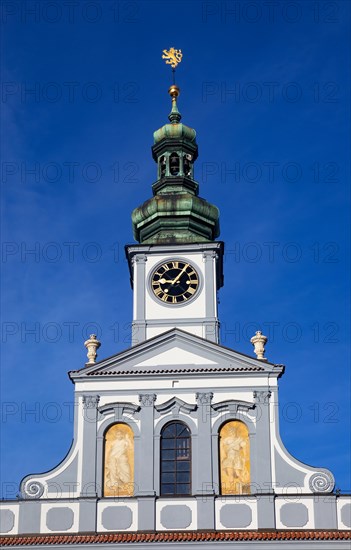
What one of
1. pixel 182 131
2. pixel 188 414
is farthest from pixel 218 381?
pixel 182 131

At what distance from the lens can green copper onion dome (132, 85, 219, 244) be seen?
3944 cm

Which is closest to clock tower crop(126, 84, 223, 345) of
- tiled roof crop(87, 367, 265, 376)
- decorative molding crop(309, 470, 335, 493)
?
tiled roof crop(87, 367, 265, 376)

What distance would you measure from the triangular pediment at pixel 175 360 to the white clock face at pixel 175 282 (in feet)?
7.30

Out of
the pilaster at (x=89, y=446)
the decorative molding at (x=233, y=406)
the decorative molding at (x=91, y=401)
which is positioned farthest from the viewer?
the decorative molding at (x=91, y=401)

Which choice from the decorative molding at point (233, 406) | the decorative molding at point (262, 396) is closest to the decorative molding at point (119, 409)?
the decorative molding at point (233, 406)

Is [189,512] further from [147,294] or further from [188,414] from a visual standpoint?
[147,294]

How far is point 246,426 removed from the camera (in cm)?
3438

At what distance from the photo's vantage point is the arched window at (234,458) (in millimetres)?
33531

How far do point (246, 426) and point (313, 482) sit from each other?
2497mm

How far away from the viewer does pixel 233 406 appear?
3450 cm

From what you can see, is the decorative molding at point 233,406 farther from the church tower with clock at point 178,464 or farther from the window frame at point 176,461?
the window frame at point 176,461

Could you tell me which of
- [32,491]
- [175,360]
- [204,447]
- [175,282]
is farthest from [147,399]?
[175,282]

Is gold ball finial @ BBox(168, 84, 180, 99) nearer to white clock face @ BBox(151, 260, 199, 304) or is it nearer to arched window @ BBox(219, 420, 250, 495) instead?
white clock face @ BBox(151, 260, 199, 304)

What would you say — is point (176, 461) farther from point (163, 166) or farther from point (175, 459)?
point (163, 166)
